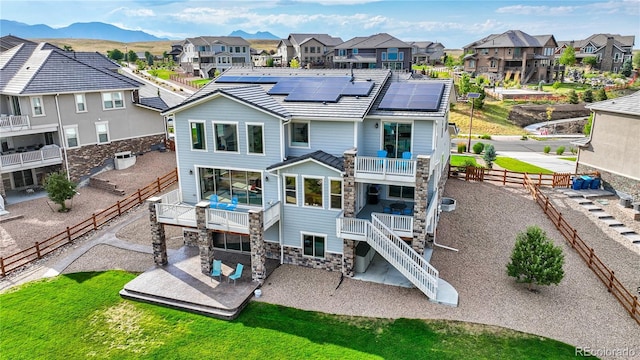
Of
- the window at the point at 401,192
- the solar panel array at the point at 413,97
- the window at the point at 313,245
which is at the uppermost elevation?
the solar panel array at the point at 413,97

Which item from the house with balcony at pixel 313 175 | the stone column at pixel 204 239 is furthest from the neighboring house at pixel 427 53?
the stone column at pixel 204 239

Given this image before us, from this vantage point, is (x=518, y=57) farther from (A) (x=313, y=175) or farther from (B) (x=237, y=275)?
(B) (x=237, y=275)

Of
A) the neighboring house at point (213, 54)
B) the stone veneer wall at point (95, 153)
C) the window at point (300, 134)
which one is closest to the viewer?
the window at point (300, 134)

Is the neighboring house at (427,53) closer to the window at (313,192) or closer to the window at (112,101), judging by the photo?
the window at (112,101)

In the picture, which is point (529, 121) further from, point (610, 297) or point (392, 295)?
point (392, 295)

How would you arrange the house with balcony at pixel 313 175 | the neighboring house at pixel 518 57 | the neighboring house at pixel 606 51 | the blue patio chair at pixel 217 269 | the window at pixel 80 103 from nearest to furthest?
1. the house with balcony at pixel 313 175
2. the blue patio chair at pixel 217 269
3. the window at pixel 80 103
4. the neighboring house at pixel 518 57
5. the neighboring house at pixel 606 51
